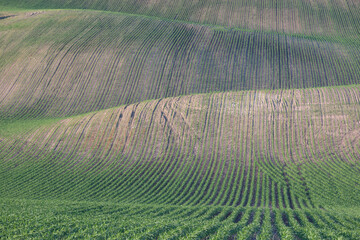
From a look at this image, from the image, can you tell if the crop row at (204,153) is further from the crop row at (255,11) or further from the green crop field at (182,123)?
the crop row at (255,11)

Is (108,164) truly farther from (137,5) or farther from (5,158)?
(137,5)

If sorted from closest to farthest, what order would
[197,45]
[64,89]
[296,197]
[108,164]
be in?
[296,197] → [108,164] → [64,89] → [197,45]

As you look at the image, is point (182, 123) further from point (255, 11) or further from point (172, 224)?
point (255, 11)

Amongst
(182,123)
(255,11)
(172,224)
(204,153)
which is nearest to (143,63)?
(182,123)

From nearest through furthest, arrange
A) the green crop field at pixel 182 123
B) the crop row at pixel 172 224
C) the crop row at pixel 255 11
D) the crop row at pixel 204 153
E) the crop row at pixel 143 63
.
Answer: the crop row at pixel 172 224 < the green crop field at pixel 182 123 < the crop row at pixel 204 153 < the crop row at pixel 143 63 < the crop row at pixel 255 11

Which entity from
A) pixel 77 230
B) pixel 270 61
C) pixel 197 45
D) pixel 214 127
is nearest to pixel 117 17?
pixel 197 45

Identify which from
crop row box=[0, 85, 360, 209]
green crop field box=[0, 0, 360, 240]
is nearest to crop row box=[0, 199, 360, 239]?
green crop field box=[0, 0, 360, 240]

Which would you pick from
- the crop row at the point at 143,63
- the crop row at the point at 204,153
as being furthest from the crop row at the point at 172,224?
the crop row at the point at 143,63
